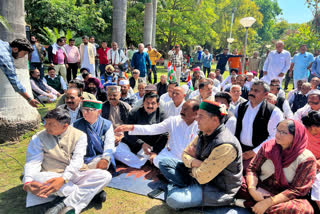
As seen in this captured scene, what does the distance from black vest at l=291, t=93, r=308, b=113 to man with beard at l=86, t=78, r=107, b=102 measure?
16.4 ft

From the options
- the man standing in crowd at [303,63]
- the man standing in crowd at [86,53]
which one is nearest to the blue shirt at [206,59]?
the man standing in crowd at [303,63]

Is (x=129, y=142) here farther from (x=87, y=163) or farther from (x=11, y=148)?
(x=11, y=148)

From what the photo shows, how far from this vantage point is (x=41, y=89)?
8523mm

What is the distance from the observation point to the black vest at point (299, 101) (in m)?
6.27

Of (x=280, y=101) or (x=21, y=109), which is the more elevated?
(x=280, y=101)

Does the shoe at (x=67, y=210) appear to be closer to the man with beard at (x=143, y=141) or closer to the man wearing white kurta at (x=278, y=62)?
the man with beard at (x=143, y=141)

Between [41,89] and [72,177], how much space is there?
20.8 feet

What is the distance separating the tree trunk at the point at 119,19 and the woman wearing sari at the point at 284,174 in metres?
9.84

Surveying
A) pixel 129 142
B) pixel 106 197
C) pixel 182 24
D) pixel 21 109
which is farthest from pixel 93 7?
pixel 106 197

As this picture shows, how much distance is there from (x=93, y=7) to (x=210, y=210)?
58.9ft

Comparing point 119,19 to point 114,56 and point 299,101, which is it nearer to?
point 114,56

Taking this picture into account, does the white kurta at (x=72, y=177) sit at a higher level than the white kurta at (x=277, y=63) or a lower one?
lower

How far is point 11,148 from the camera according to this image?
4.75 m

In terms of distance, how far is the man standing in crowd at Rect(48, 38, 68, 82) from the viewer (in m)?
9.31
